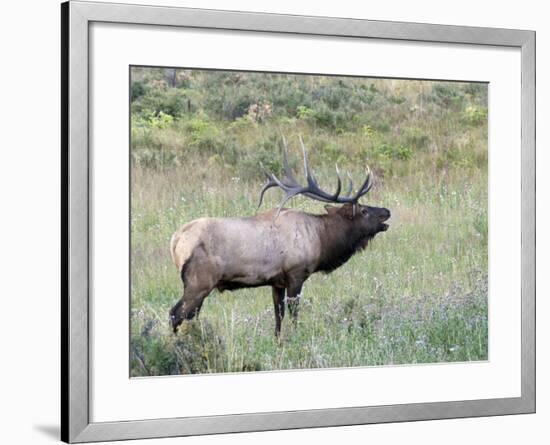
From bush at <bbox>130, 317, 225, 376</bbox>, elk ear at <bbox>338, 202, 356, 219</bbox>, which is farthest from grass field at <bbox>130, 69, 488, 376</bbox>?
elk ear at <bbox>338, 202, 356, 219</bbox>

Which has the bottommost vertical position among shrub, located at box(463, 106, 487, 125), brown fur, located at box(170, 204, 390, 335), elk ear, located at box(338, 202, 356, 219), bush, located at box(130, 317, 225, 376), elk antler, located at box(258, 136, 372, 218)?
bush, located at box(130, 317, 225, 376)

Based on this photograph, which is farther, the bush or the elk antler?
the elk antler

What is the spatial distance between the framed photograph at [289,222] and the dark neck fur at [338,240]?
0.07 feet

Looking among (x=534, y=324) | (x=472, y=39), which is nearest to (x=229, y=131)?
(x=472, y=39)

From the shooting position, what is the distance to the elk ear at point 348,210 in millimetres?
10539

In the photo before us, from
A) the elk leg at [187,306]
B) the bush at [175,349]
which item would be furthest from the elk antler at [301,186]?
the bush at [175,349]

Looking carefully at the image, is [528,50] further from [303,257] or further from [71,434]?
[71,434]

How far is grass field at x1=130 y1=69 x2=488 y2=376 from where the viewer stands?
987 cm

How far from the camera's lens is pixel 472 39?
10773mm

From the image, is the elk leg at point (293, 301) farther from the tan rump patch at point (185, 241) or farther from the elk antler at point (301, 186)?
the tan rump patch at point (185, 241)

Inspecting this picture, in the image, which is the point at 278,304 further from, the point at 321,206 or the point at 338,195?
the point at 338,195

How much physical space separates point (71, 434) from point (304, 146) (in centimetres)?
266

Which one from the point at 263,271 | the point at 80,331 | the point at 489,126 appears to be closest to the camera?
the point at 80,331

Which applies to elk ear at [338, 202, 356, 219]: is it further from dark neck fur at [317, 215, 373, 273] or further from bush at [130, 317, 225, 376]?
bush at [130, 317, 225, 376]
